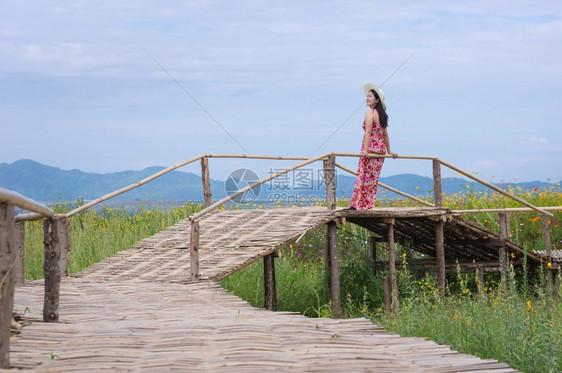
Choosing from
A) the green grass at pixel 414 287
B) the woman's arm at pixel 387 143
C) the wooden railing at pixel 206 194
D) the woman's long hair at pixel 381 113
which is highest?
the woman's long hair at pixel 381 113

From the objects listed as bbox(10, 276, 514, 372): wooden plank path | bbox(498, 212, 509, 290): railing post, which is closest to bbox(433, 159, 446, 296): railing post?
bbox(498, 212, 509, 290): railing post

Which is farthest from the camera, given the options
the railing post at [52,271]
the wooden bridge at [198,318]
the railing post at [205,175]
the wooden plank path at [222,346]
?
the railing post at [205,175]

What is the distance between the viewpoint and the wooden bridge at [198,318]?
3.66 meters

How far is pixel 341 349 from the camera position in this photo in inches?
156

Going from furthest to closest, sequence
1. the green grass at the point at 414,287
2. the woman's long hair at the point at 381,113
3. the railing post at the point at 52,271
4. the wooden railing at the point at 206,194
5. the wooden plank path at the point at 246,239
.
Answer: the woman's long hair at the point at 381,113
the wooden plank path at the point at 246,239
the green grass at the point at 414,287
the wooden railing at the point at 206,194
the railing post at the point at 52,271

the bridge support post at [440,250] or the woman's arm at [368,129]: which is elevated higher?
the woman's arm at [368,129]

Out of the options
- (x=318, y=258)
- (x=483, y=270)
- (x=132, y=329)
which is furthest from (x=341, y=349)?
(x=318, y=258)

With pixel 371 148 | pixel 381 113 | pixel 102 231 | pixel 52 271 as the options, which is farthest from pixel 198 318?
pixel 102 231

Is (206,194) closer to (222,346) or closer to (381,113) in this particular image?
(381,113)

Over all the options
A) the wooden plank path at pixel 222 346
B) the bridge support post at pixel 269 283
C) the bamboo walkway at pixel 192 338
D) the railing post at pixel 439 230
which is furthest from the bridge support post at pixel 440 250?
the wooden plank path at pixel 222 346

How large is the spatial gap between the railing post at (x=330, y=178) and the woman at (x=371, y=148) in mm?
295

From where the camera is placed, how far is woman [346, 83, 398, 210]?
31.6 feet

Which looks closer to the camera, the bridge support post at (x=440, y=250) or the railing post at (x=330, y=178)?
the railing post at (x=330, y=178)

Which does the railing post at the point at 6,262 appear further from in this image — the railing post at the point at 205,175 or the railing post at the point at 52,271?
the railing post at the point at 205,175
